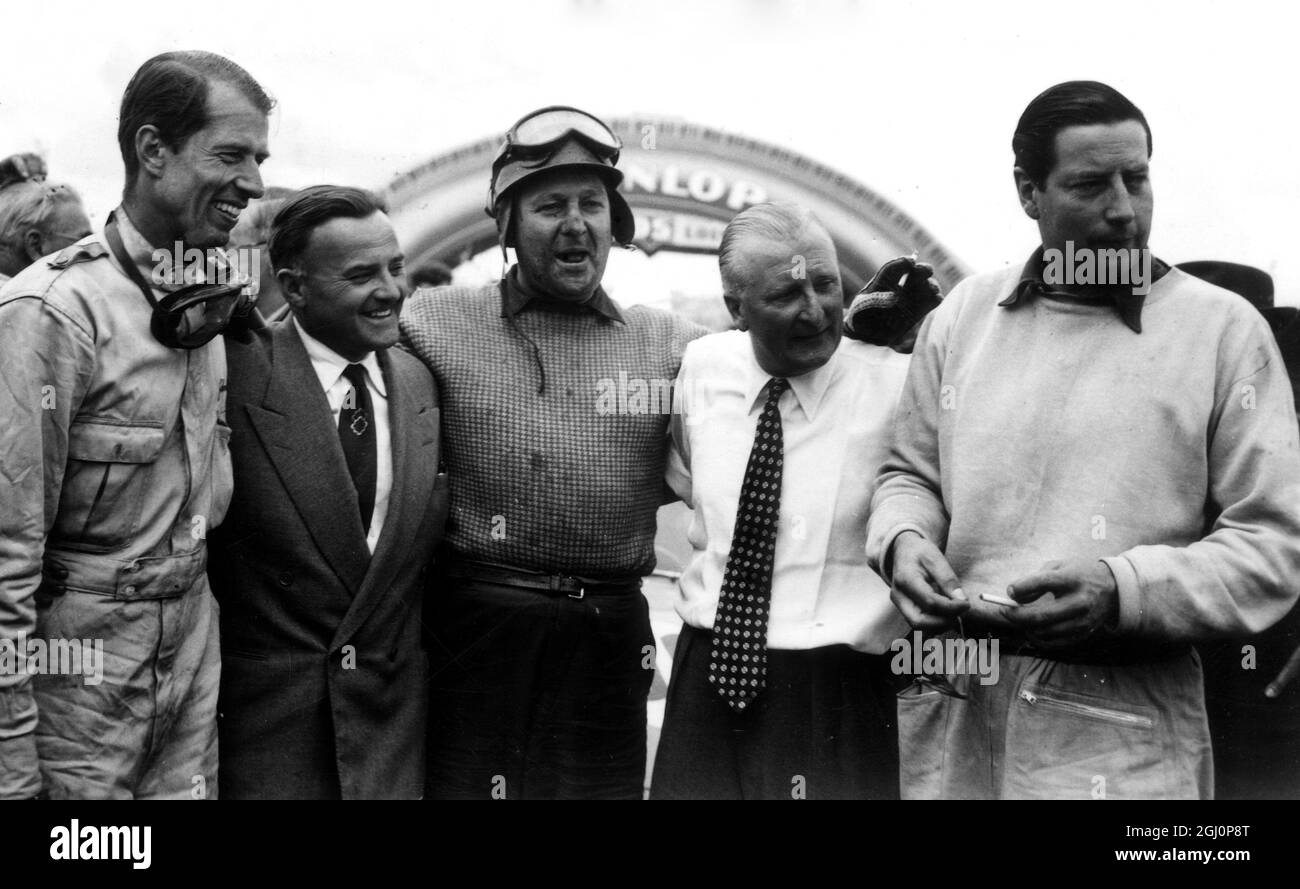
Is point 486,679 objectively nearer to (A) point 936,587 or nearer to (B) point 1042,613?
(A) point 936,587

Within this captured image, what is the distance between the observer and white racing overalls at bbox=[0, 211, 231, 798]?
7.04 ft

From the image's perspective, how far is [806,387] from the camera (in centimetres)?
266

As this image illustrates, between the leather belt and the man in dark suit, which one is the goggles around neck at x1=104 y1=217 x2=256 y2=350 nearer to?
the man in dark suit

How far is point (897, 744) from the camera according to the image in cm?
262

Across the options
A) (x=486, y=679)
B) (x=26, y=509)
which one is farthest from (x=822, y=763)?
(x=26, y=509)

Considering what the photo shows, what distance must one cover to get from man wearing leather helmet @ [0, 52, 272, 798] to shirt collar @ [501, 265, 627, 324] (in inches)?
27.4

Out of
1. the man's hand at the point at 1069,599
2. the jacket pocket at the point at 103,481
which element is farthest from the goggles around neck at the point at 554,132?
the man's hand at the point at 1069,599

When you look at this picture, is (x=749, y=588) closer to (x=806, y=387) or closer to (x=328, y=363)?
(x=806, y=387)

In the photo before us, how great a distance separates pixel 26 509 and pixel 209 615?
0.46 meters

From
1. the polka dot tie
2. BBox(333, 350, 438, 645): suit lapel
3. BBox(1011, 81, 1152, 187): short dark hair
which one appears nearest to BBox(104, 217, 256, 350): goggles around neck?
BBox(333, 350, 438, 645): suit lapel

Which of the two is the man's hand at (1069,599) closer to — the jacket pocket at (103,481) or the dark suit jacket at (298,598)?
the dark suit jacket at (298,598)

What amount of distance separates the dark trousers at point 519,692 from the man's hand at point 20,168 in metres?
2.00

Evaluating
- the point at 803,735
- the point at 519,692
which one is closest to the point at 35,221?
the point at 519,692

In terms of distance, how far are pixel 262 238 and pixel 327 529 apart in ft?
4.22
